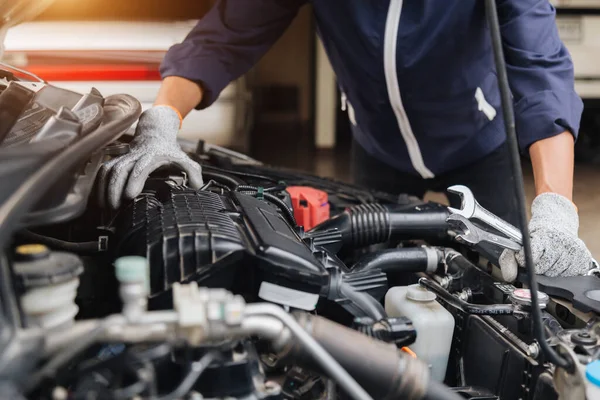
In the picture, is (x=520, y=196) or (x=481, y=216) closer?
(x=520, y=196)

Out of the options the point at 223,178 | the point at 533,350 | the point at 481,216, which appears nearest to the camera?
the point at 533,350

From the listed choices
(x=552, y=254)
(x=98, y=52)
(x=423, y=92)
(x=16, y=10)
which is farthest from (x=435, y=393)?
(x=98, y=52)

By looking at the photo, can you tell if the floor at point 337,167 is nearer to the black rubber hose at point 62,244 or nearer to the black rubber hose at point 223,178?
the black rubber hose at point 223,178

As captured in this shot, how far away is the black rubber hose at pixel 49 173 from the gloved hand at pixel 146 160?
11 cm

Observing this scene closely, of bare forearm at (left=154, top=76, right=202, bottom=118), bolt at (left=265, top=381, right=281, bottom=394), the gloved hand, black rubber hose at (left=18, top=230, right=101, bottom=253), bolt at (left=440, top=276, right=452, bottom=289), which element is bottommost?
bolt at (left=265, top=381, right=281, bottom=394)

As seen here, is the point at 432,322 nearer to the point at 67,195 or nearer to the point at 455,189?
the point at 455,189

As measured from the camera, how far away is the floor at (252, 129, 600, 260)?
3398 mm

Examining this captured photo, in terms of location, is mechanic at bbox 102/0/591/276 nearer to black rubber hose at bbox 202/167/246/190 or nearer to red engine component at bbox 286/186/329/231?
black rubber hose at bbox 202/167/246/190

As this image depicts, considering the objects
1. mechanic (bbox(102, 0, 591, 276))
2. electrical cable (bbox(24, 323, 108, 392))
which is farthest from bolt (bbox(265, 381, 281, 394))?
mechanic (bbox(102, 0, 591, 276))

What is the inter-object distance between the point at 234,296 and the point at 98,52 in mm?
2139

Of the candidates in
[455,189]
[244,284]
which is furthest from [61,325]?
[455,189]

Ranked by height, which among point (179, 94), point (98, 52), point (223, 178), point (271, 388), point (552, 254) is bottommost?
point (271, 388)

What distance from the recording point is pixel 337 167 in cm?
471

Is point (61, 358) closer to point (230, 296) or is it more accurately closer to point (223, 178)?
point (230, 296)
